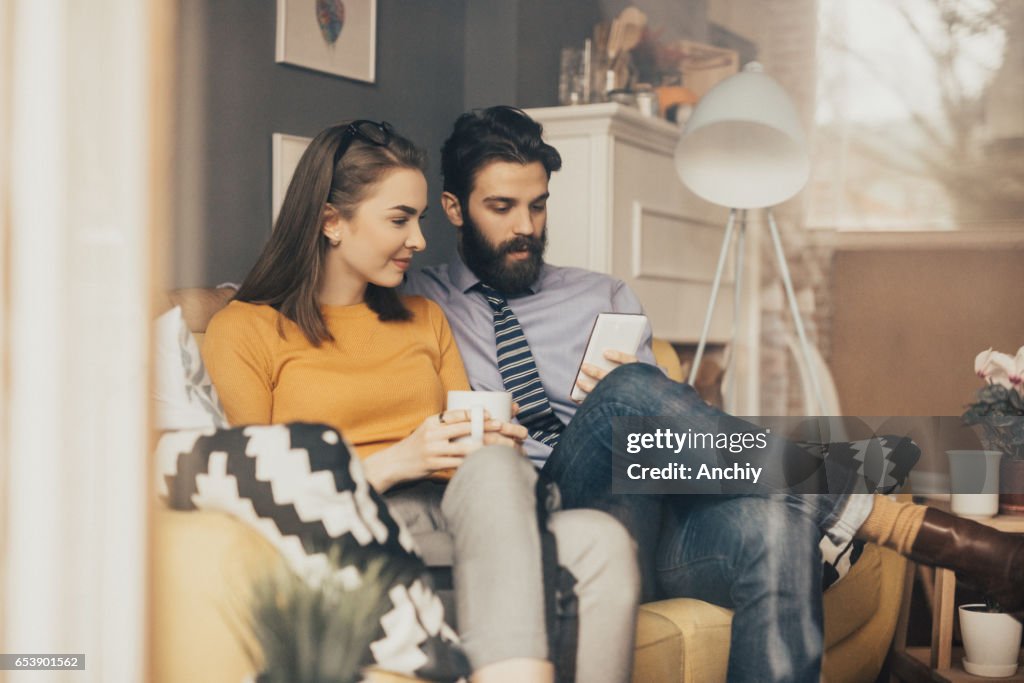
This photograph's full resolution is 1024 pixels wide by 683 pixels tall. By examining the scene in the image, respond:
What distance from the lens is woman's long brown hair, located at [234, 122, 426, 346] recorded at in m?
1.55

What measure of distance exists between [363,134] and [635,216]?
534 millimetres

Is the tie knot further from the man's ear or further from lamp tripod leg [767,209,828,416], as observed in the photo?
lamp tripod leg [767,209,828,416]

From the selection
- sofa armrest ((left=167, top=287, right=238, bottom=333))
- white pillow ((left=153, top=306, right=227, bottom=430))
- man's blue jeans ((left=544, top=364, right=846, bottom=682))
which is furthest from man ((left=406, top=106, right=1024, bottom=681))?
white pillow ((left=153, top=306, right=227, bottom=430))

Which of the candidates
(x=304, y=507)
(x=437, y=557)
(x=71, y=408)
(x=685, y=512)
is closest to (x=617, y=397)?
(x=685, y=512)

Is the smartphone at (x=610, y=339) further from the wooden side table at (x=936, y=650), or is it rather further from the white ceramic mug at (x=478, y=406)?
the wooden side table at (x=936, y=650)

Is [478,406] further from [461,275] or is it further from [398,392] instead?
[461,275]

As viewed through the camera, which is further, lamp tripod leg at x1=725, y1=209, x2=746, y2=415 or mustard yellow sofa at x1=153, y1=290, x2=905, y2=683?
lamp tripod leg at x1=725, y1=209, x2=746, y2=415

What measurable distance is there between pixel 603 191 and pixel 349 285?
0.51 metres

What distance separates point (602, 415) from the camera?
148 centimetres

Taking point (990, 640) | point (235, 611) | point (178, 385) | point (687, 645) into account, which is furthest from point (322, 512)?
point (990, 640)

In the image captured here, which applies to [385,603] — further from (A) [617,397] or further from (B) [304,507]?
(A) [617,397]

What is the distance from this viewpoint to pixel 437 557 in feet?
4.29

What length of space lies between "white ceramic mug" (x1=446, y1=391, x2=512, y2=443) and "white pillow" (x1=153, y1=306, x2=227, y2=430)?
30cm

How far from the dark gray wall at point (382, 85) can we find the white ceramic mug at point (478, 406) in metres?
0.41
